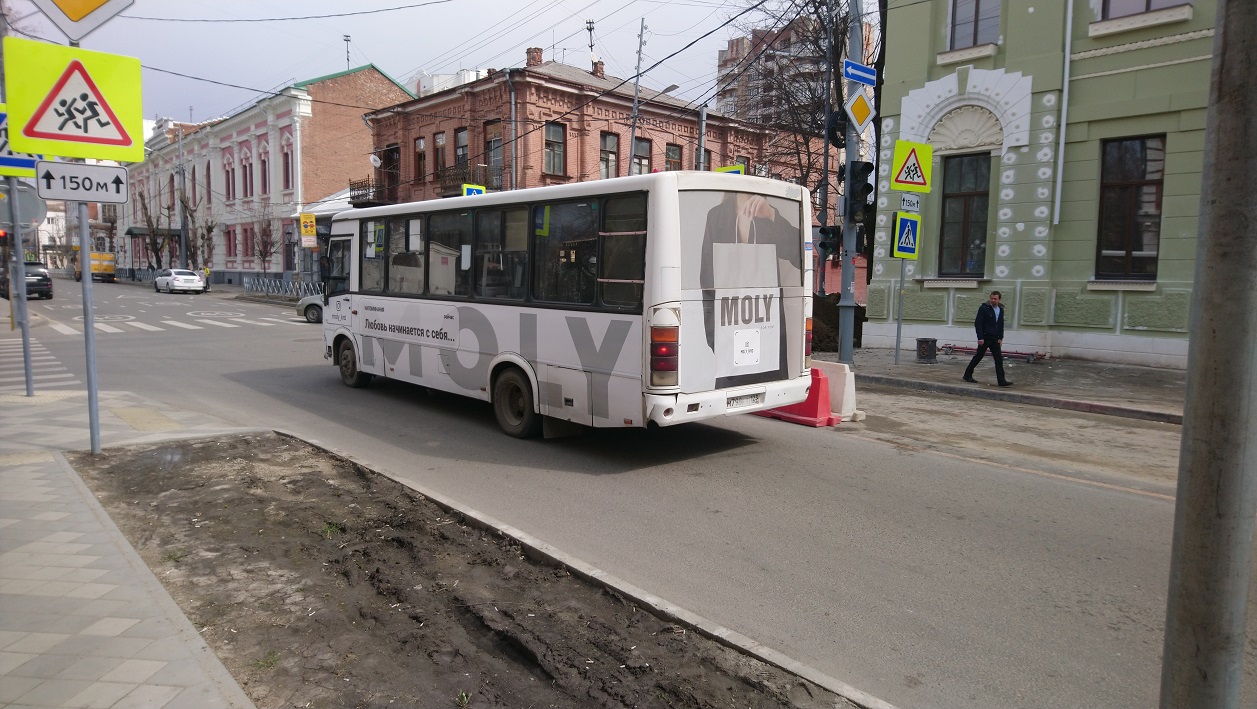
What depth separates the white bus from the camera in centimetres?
748

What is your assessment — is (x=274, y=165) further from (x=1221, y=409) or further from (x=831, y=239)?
(x=1221, y=409)

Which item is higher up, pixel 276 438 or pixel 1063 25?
pixel 1063 25

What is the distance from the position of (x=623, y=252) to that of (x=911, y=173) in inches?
362

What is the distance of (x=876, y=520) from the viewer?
617 centimetres

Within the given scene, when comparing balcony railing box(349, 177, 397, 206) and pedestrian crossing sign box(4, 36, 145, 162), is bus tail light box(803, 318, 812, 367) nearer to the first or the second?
pedestrian crossing sign box(4, 36, 145, 162)

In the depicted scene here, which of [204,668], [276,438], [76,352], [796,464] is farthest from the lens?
[76,352]

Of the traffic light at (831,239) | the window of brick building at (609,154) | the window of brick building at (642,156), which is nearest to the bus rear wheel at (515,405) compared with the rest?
the traffic light at (831,239)

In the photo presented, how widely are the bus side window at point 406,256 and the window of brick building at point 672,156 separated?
103ft

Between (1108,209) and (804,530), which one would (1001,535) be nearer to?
(804,530)

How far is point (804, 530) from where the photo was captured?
5965 mm

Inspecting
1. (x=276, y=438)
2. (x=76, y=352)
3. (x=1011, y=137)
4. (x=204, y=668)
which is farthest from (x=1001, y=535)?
(x=76, y=352)

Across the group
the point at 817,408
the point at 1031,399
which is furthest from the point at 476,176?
the point at 817,408

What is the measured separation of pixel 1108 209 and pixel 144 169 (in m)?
82.5

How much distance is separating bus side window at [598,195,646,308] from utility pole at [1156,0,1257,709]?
5.43 m
